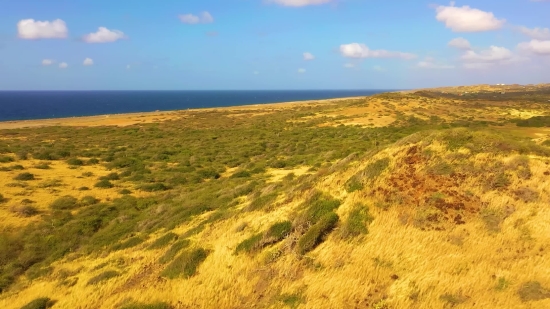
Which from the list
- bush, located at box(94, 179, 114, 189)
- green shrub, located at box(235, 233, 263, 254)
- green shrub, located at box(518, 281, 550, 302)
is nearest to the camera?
green shrub, located at box(518, 281, 550, 302)

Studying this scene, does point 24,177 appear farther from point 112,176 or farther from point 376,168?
point 376,168

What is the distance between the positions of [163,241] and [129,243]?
2655 mm

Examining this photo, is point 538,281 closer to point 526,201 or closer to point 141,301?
point 526,201

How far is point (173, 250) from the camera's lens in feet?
48.9

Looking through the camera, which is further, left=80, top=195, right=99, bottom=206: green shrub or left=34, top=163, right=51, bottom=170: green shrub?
left=34, top=163, right=51, bottom=170: green shrub

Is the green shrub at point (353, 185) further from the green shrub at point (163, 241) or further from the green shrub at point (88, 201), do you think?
the green shrub at point (88, 201)

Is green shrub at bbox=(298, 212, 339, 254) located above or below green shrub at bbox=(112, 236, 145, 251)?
above

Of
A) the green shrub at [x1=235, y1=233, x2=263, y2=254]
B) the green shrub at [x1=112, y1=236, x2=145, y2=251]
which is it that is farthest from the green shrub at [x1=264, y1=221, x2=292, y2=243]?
the green shrub at [x1=112, y1=236, x2=145, y2=251]

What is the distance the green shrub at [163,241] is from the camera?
16.7 metres

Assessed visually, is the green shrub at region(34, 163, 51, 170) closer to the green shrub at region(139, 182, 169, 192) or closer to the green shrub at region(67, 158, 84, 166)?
the green shrub at region(67, 158, 84, 166)

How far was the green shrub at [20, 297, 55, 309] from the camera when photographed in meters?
12.8

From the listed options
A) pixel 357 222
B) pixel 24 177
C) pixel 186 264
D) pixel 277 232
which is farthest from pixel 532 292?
pixel 24 177

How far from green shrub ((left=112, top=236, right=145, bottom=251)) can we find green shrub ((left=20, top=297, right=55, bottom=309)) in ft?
15.9

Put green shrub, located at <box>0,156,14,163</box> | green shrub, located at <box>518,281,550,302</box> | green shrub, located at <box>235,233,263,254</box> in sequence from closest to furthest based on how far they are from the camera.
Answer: green shrub, located at <box>518,281,550,302</box> → green shrub, located at <box>235,233,263,254</box> → green shrub, located at <box>0,156,14,163</box>
